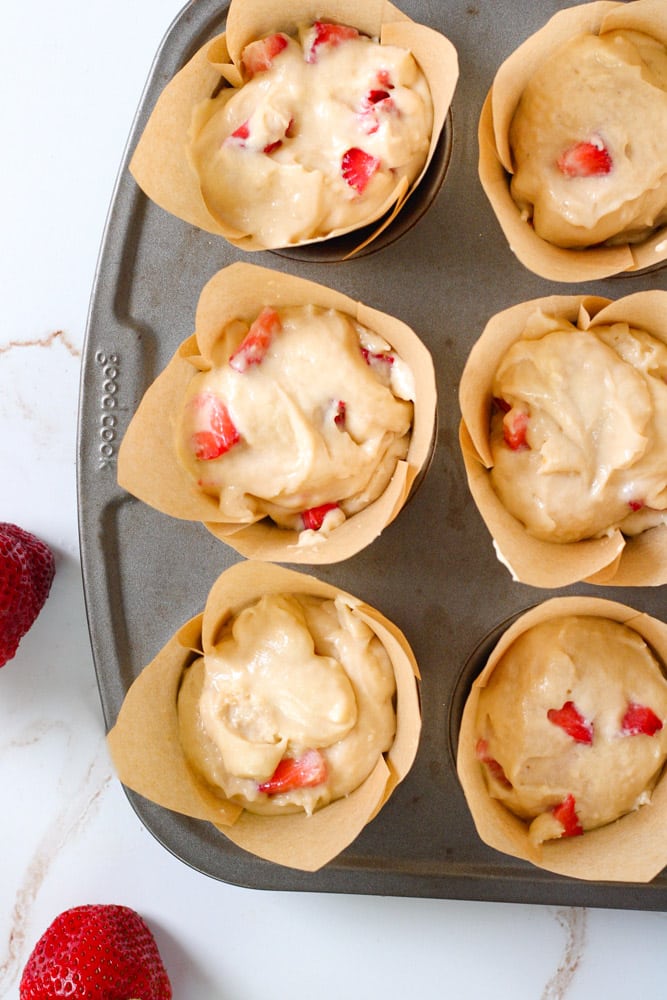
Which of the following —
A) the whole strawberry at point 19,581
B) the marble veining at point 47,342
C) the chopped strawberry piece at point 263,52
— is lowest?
the whole strawberry at point 19,581

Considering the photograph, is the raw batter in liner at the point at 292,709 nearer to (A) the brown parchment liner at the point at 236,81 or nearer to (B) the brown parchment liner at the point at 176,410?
(B) the brown parchment liner at the point at 176,410

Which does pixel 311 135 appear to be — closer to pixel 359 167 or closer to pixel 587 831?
pixel 359 167

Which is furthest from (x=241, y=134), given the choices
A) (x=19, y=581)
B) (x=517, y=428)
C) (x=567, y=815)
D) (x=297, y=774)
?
(x=567, y=815)

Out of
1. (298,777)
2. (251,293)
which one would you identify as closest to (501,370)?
(251,293)

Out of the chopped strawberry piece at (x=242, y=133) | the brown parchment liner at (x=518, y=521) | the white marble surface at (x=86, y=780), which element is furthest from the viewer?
the white marble surface at (x=86, y=780)

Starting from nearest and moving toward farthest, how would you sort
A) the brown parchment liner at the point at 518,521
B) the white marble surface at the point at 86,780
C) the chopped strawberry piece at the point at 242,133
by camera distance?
the brown parchment liner at the point at 518,521, the chopped strawberry piece at the point at 242,133, the white marble surface at the point at 86,780

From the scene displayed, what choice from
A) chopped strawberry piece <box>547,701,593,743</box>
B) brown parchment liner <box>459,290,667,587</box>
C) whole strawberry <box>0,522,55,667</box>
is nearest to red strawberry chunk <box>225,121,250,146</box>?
brown parchment liner <box>459,290,667,587</box>

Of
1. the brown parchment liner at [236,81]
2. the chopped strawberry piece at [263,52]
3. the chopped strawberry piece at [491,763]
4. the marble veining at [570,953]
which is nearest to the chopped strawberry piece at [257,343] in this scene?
the brown parchment liner at [236,81]
